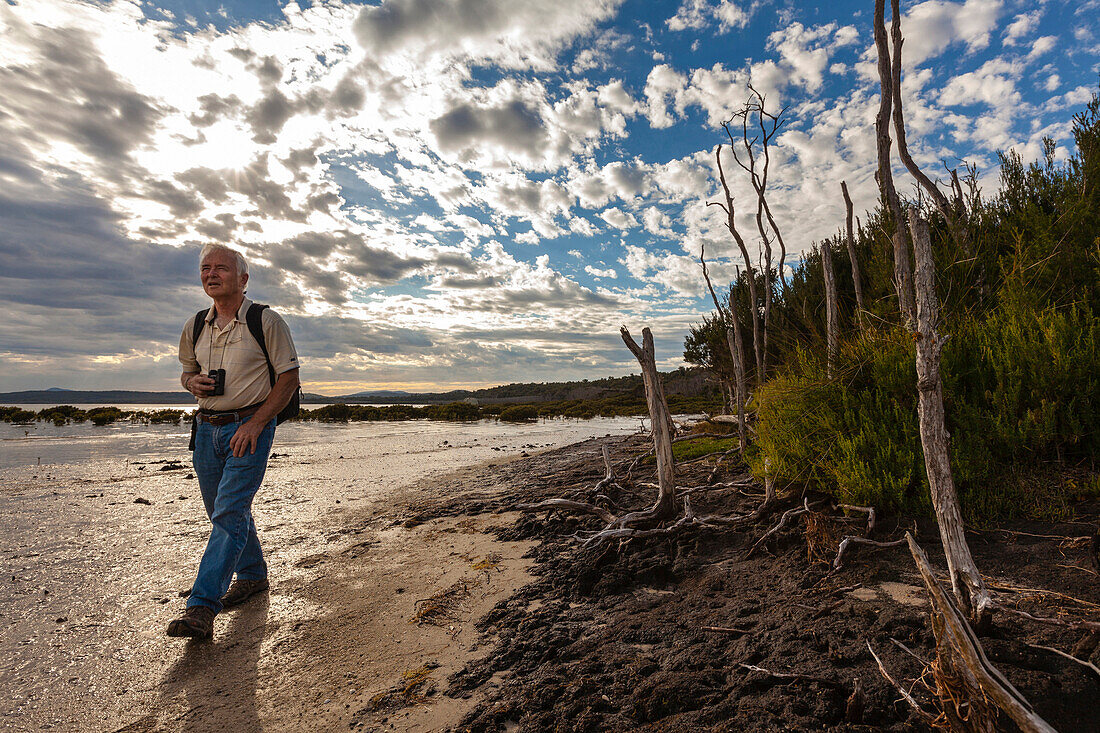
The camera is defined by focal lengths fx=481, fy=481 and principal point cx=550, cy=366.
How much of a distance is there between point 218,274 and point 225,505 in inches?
72.1

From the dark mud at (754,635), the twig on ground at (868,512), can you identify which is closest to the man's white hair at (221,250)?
the dark mud at (754,635)

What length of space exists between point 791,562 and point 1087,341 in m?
2.92

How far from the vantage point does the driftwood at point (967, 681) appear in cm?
164

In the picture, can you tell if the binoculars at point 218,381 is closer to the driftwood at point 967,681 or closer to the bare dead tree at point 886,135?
the driftwood at point 967,681

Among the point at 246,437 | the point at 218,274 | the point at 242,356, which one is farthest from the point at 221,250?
the point at 246,437

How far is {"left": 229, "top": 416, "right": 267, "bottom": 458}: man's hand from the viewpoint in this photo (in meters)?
3.70

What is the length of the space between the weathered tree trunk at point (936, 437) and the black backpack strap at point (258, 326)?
4573 millimetres

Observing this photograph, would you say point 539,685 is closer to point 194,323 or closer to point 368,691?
point 368,691

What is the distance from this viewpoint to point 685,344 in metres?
22.5

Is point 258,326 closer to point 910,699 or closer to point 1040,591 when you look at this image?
point 910,699

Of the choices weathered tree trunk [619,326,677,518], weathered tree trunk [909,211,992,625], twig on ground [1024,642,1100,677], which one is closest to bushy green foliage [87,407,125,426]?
weathered tree trunk [619,326,677,518]

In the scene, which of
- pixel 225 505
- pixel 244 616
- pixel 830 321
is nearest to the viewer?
pixel 225 505

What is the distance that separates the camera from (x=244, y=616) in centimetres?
375

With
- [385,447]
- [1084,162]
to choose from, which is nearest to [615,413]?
[385,447]
